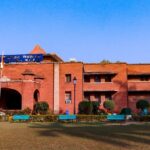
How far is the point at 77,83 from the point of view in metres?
52.3

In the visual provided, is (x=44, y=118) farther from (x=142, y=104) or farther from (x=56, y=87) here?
(x=142, y=104)

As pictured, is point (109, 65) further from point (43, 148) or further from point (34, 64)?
point (43, 148)

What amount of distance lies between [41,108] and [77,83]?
707 cm

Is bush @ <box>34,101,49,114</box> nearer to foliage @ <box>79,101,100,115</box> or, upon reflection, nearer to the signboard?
foliage @ <box>79,101,100,115</box>

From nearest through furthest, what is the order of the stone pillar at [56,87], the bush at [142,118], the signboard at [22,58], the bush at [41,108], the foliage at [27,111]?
1. the bush at [142,118]
2. the foliage at [27,111]
3. the bush at [41,108]
4. the stone pillar at [56,87]
5. the signboard at [22,58]

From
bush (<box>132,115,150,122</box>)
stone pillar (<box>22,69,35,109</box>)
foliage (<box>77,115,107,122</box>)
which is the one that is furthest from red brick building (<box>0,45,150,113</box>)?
bush (<box>132,115,150,122</box>)

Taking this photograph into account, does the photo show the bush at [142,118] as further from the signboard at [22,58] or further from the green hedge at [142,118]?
the signboard at [22,58]

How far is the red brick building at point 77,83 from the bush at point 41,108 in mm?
2806

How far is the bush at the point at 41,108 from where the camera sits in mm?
47094

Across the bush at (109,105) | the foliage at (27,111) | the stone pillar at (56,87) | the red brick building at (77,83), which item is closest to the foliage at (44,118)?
the foliage at (27,111)

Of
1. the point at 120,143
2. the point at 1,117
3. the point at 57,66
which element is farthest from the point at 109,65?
the point at 120,143

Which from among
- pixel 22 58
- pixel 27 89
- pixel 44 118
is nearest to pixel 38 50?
pixel 22 58

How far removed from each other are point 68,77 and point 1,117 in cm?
1483

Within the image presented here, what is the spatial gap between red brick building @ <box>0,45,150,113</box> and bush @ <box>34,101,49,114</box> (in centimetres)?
281
